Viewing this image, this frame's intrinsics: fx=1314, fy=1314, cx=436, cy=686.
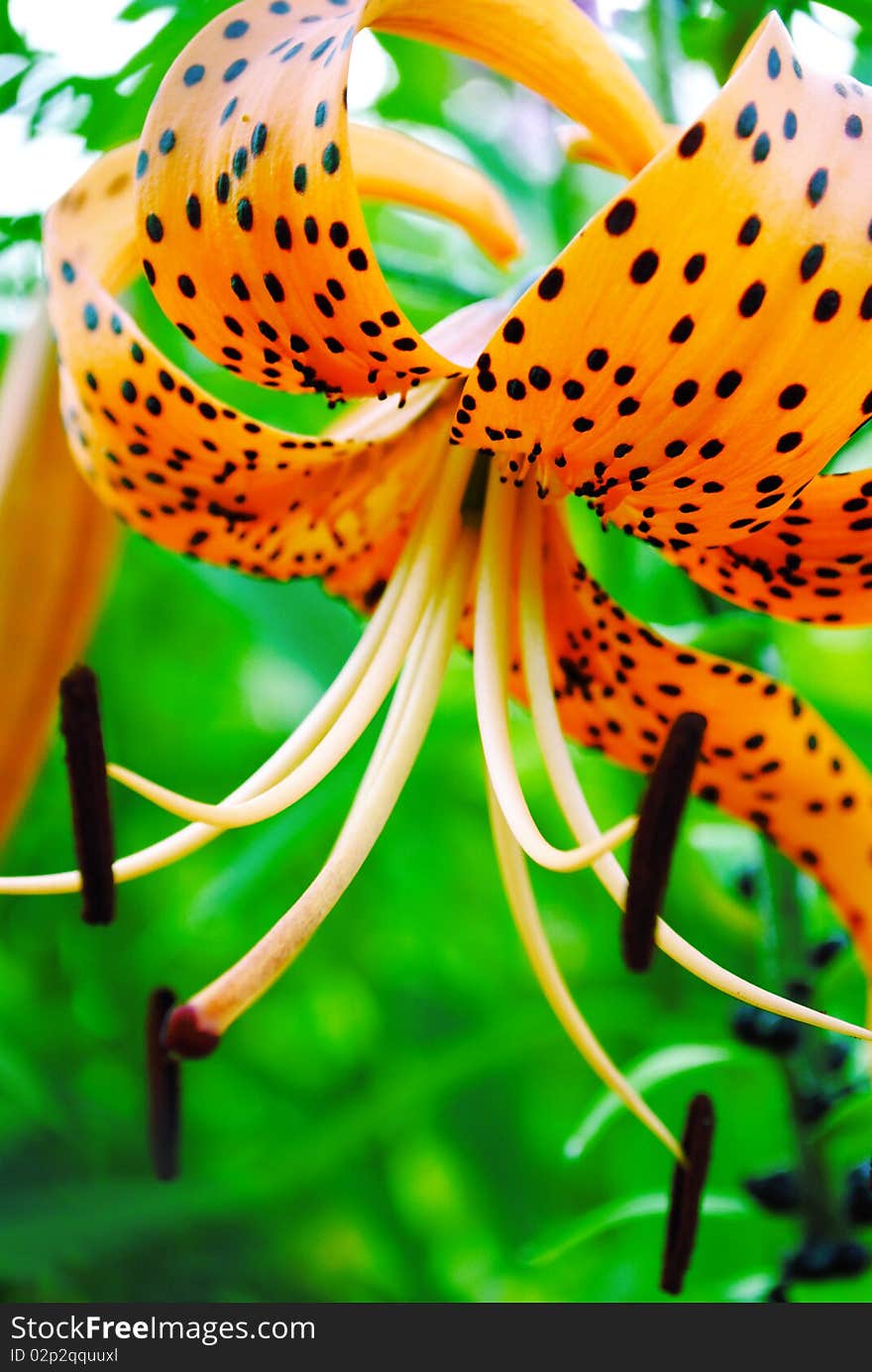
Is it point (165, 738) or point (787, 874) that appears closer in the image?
point (787, 874)

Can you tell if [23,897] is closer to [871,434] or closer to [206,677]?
[206,677]

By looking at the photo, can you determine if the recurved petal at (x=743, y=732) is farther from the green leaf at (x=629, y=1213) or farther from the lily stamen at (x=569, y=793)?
the green leaf at (x=629, y=1213)

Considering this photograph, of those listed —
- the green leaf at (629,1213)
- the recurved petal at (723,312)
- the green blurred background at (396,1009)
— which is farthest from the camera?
the green blurred background at (396,1009)

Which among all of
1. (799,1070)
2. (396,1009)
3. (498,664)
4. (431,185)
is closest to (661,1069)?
(799,1070)

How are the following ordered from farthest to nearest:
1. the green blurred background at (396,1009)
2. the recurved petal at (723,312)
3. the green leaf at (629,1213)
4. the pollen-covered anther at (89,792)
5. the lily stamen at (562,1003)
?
1. the green blurred background at (396,1009)
2. the green leaf at (629,1213)
3. the lily stamen at (562,1003)
4. the pollen-covered anther at (89,792)
5. the recurved petal at (723,312)

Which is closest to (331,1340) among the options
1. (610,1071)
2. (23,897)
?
(610,1071)

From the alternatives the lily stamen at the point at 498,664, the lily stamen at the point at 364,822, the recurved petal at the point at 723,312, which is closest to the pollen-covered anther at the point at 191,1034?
the lily stamen at the point at 364,822
